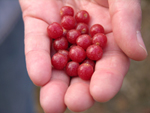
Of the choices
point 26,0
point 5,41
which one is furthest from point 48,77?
point 5,41

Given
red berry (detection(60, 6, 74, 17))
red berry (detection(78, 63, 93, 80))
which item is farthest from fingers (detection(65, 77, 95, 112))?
red berry (detection(60, 6, 74, 17))

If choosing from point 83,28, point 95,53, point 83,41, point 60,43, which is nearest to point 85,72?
point 95,53

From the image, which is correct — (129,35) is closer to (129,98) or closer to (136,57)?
(136,57)

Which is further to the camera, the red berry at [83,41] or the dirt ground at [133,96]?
the dirt ground at [133,96]

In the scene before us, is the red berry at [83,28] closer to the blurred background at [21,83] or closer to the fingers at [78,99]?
the fingers at [78,99]

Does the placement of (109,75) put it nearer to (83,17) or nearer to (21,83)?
(83,17)

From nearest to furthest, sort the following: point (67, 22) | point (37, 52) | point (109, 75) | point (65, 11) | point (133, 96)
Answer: point (109, 75) → point (37, 52) → point (67, 22) → point (65, 11) → point (133, 96)

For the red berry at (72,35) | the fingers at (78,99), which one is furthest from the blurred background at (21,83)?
the fingers at (78,99)
